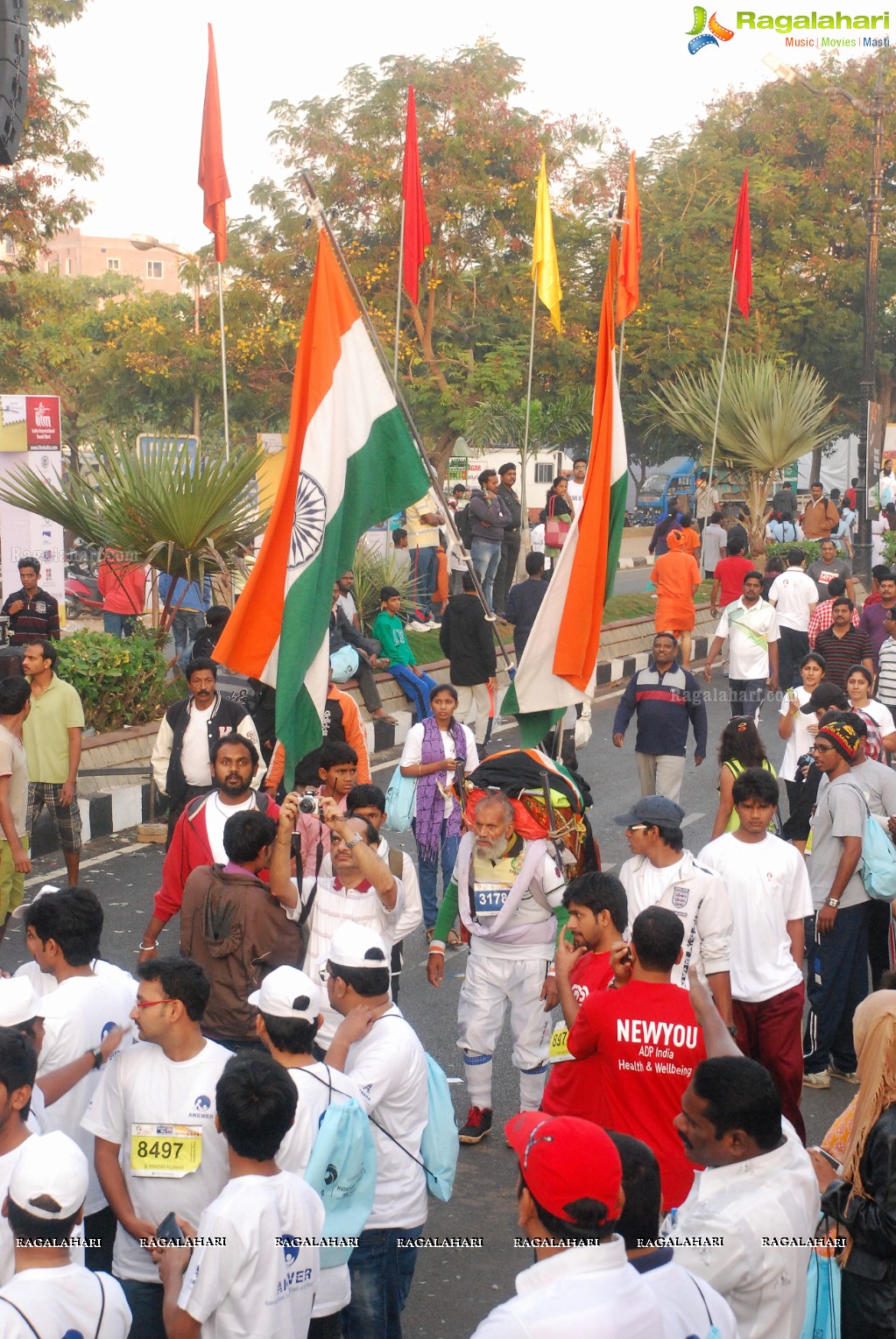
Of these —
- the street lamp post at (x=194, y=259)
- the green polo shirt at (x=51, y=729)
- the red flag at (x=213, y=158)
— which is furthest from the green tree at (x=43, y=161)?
the green polo shirt at (x=51, y=729)

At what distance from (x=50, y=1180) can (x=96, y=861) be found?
7.18 metres

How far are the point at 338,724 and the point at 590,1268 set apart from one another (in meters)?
5.87

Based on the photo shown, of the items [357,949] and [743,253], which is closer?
[357,949]

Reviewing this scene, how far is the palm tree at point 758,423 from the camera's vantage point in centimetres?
2481

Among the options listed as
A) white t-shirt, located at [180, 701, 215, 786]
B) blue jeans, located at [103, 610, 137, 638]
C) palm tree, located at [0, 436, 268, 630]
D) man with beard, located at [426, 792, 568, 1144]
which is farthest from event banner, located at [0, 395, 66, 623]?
man with beard, located at [426, 792, 568, 1144]

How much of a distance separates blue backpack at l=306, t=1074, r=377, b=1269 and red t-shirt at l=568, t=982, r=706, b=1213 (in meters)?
0.86

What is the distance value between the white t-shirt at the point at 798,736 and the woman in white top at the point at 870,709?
0.90 feet

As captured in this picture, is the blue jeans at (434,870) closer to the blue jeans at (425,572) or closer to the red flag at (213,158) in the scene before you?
the red flag at (213,158)

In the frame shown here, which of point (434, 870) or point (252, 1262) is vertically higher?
point (252, 1262)

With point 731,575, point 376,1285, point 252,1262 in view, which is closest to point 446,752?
point 376,1285

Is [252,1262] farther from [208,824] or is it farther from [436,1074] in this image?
[208,824]

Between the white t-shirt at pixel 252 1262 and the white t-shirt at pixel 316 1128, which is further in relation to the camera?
the white t-shirt at pixel 316 1128

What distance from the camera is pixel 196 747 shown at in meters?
7.90

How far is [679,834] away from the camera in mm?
5426
